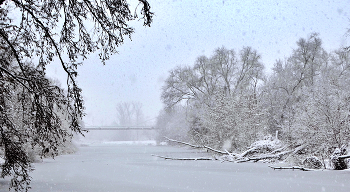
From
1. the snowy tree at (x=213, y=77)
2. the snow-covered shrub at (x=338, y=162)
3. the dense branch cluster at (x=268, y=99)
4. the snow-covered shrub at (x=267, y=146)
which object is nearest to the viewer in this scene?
the snow-covered shrub at (x=338, y=162)

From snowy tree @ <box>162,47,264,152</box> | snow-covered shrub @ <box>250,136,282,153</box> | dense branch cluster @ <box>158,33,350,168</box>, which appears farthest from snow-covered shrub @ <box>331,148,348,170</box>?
snowy tree @ <box>162,47,264,152</box>

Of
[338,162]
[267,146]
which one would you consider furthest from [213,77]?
[338,162]

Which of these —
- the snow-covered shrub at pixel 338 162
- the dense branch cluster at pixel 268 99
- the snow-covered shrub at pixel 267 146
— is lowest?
the snow-covered shrub at pixel 338 162

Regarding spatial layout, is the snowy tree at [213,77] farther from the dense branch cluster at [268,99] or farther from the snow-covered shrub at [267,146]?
the snow-covered shrub at [267,146]

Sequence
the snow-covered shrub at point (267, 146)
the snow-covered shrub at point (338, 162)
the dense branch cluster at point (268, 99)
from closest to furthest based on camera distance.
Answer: the snow-covered shrub at point (338, 162), the dense branch cluster at point (268, 99), the snow-covered shrub at point (267, 146)

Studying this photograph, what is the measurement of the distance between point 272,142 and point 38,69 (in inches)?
494

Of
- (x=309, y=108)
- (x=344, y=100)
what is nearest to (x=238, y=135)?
(x=309, y=108)

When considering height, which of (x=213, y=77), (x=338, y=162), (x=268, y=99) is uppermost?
(x=213, y=77)

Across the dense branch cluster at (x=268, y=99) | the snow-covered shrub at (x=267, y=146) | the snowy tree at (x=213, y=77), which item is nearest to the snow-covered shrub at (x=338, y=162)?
the dense branch cluster at (x=268, y=99)

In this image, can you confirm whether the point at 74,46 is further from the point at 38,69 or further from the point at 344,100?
the point at 344,100

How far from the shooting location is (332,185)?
7.60 m

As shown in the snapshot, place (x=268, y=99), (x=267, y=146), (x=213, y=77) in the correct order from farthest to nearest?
(x=213, y=77)
(x=268, y=99)
(x=267, y=146)

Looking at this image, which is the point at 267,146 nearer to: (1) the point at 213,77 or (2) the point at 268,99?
(2) the point at 268,99

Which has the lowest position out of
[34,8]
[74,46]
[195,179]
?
[195,179]
